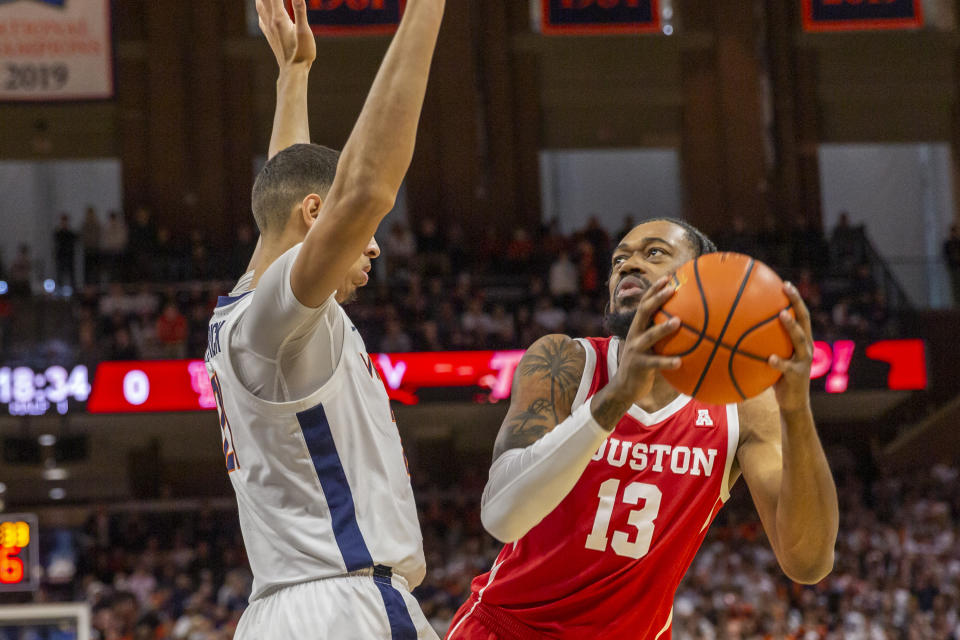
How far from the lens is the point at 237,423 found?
2.94 meters

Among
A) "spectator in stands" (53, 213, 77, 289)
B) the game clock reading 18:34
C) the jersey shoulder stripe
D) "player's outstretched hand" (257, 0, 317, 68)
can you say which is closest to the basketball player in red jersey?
the jersey shoulder stripe

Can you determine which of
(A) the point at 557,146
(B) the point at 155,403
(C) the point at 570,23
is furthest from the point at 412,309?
(A) the point at 557,146

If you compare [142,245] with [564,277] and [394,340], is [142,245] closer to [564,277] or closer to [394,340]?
[394,340]

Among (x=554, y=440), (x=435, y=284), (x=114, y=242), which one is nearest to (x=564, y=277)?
(x=435, y=284)

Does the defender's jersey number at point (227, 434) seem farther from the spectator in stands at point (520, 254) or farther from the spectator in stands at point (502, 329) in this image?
the spectator in stands at point (520, 254)

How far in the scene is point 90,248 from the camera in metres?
18.4

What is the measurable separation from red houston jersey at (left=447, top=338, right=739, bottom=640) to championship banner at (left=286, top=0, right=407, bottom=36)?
45.2 feet

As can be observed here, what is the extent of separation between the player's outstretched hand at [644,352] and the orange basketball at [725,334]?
0.05 metres

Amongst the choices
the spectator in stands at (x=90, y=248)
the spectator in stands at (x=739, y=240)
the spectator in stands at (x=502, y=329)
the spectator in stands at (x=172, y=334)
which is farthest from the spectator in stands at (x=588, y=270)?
the spectator in stands at (x=90, y=248)

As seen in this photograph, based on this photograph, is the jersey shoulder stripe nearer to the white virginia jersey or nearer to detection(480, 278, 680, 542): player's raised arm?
the white virginia jersey

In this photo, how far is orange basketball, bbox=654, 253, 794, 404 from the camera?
2.88 meters

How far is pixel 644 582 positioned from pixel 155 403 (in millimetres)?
11919

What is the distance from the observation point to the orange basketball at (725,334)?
288 centimetres

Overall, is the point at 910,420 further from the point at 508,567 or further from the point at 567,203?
the point at 508,567
